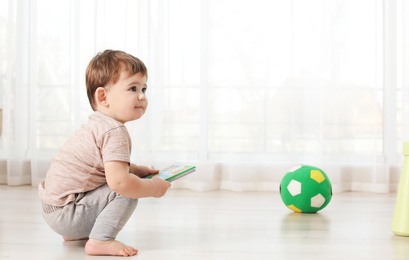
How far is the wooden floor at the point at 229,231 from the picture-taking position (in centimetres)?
143

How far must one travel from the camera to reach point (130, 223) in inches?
72.5

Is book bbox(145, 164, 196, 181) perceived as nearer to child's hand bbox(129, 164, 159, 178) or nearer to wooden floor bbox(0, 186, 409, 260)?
child's hand bbox(129, 164, 159, 178)

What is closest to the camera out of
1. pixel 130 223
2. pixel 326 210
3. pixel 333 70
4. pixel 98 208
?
pixel 98 208

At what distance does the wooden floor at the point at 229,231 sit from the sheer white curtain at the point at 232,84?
366 mm

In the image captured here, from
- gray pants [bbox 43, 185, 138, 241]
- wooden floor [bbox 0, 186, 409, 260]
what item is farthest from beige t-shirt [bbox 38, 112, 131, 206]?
wooden floor [bbox 0, 186, 409, 260]

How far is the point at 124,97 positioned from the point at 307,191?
2.67ft

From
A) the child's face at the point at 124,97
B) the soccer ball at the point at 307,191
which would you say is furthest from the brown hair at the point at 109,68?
the soccer ball at the point at 307,191

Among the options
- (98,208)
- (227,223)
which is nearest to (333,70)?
(227,223)

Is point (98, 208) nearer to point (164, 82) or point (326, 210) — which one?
point (326, 210)

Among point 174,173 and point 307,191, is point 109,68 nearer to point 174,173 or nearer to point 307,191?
point 174,173

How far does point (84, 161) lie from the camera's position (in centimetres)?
147

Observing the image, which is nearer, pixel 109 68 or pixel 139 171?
pixel 109 68

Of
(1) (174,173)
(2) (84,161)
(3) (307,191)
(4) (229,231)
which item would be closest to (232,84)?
(3) (307,191)

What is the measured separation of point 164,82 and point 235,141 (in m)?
0.42
